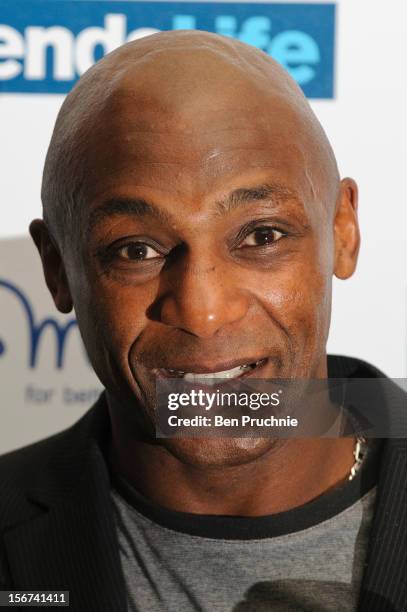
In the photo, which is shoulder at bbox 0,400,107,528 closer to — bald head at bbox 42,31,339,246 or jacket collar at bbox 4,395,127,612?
jacket collar at bbox 4,395,127,612

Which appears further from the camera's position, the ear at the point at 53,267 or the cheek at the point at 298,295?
the ear at the point at 53,267

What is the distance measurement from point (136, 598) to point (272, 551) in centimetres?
16

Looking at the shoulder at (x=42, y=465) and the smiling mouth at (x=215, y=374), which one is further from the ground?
the smiling mouth at (x=215, y=374)

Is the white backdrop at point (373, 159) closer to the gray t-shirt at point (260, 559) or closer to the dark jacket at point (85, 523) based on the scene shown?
the dark jacket at point (85, 523)

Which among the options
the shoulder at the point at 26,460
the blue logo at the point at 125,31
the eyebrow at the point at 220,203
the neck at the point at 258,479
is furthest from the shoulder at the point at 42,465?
the blue logo at the point at 125,31

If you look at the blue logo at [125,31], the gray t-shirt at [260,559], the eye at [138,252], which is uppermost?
the blue logo at [125,31]

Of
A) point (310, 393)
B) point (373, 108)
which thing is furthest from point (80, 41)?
point (310, 393)

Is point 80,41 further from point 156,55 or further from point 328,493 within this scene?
point 328,493

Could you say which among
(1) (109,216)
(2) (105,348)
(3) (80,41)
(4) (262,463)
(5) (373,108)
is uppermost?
(3) (80,41)

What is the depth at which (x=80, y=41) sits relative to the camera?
57.3 inches

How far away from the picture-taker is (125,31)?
1.44 metres

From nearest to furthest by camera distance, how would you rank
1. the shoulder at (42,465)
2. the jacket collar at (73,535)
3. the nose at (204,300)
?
1. the nose at (204,300)
2. the jacket collar at (73,535)
3. the shoulder at (42,465)

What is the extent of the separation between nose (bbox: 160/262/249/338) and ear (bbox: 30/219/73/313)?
0.27 meters

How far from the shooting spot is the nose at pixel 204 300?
0.90 m
